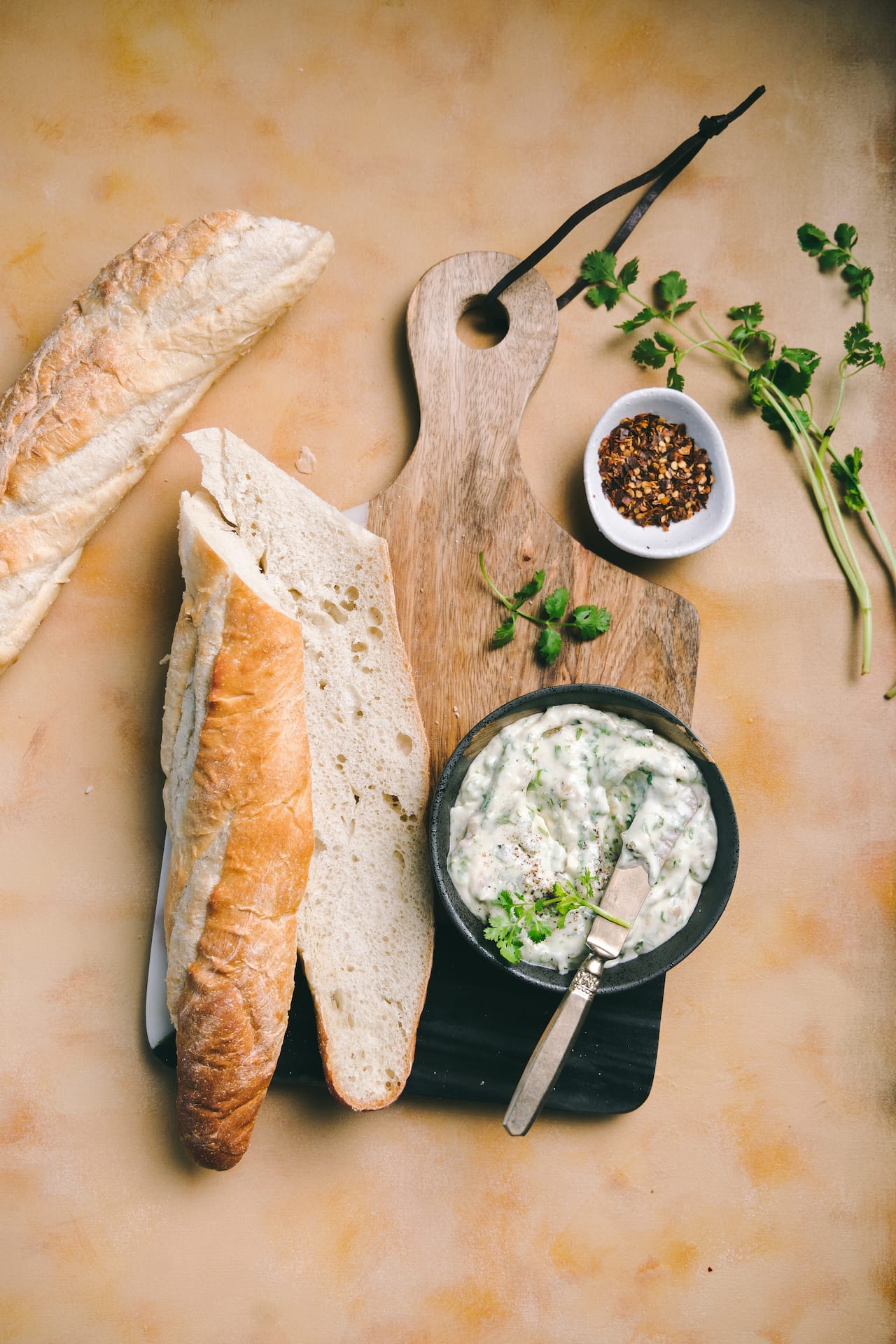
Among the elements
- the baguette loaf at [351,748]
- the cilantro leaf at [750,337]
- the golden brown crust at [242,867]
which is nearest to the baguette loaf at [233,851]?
the golden brown crust at [242,867]

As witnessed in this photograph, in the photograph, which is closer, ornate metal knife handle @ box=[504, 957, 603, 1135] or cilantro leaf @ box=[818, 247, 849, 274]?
ornate metal knife handle @ box=[504, 957, 603, 1135]

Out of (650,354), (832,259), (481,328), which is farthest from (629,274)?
(832,259)

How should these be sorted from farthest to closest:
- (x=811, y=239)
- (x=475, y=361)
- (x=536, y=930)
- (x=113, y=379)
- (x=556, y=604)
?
(x=811, y=239), (x=475, y=361), (x=556, y=604), (x=113, y=379), (x=536, y=930)

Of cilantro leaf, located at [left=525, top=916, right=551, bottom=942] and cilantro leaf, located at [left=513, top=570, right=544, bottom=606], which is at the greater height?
cilantro leaf, located at [left=513, top=570, right=544, bottom=606]

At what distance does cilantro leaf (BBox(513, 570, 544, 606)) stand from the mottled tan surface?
0.29 meters

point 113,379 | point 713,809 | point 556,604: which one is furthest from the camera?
point 556,604

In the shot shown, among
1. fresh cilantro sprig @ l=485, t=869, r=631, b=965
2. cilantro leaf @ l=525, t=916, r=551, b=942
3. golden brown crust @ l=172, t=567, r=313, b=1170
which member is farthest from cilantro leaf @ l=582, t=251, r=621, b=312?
cilantro leaf @ l=525, t=916, r=551, b=942

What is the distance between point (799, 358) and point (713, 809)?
145 cm

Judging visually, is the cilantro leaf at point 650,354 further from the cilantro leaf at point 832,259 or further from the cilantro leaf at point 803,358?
the cilantro leaf at point 832,259

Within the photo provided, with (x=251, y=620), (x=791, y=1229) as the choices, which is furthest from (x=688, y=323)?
(x=791, y=1229)

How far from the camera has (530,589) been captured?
2588 mm

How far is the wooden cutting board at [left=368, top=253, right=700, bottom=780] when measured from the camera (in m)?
2.63

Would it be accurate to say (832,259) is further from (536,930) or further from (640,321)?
(536,930)

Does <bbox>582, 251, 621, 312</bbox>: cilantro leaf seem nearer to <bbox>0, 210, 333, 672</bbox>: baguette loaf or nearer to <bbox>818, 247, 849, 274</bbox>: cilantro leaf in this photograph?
→ <bbox>818, 247, 849, 274</bbox>: cilantro leaf
